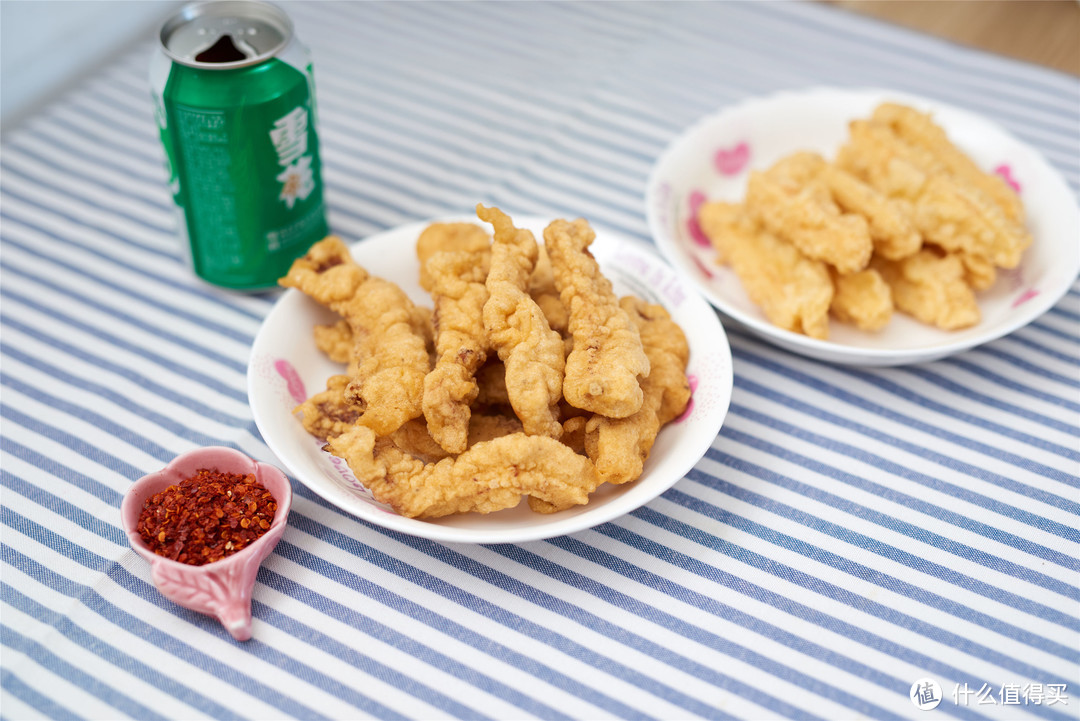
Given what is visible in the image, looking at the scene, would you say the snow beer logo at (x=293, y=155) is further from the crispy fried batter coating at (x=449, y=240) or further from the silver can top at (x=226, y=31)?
the crispy fried batter coating at (x=449, y=240)

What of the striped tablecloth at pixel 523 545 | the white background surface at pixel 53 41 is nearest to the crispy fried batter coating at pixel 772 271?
the striped tablecloth at pixel 523 545

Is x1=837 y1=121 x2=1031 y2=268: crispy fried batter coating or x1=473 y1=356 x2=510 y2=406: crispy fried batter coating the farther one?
x1=837 y1=121 x2=1031 y2=268: crispy fried batter coating

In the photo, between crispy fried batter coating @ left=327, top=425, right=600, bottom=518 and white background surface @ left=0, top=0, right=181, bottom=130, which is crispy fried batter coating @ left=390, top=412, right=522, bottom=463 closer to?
crispy fried batter coating @ left=327, top=425, right=600, bottom=518

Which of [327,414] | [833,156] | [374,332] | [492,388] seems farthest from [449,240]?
[833,156]

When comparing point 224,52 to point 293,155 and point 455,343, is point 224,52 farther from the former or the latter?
point 455,343

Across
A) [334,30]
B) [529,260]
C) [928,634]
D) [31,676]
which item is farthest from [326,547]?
[334,30]

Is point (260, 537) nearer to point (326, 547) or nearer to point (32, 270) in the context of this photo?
point (326, 547)

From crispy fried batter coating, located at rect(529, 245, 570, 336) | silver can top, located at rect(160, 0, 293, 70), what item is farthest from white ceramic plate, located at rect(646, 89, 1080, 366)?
silver can top, located at rect(160, 0, 293, 70)
